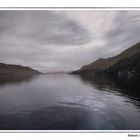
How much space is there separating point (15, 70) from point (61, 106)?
90 centimetres

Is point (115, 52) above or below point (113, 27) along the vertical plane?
below

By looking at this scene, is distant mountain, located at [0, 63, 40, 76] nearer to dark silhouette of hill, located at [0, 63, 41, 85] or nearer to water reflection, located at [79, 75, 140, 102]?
dark silhouette of hill, located at [0, 63, 41, 85]

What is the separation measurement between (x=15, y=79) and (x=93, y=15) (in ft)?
5.14

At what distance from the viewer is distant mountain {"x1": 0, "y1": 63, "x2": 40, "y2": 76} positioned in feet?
10.6

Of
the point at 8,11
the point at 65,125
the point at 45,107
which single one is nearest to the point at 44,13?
the point at 8,11

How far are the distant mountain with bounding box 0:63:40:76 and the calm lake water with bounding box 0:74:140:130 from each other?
120 millimetres

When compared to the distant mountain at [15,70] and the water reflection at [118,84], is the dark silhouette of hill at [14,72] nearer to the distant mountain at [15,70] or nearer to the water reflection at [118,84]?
the distant mountain at [15,70]

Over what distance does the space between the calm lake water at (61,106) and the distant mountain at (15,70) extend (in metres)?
0.12

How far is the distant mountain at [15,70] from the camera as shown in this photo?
3.22 meters

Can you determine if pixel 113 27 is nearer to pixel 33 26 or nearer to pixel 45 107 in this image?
pixel 33 26

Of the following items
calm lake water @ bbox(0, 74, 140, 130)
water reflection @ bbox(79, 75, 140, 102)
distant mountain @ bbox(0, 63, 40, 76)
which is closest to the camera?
calm lake water @ bbox(0, 74, 140, 130)

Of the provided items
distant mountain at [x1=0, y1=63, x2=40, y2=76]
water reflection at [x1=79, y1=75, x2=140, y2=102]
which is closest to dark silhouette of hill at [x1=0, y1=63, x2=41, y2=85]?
distant mountain at [x1=0, y1=63, x2=40, y2=76]

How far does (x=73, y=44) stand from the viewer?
330cm

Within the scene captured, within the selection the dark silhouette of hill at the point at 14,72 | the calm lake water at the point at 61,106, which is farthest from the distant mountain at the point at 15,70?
the calm lake water at the point at 61,106
